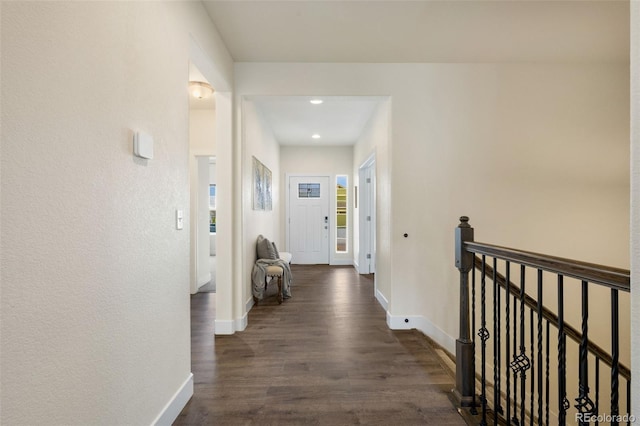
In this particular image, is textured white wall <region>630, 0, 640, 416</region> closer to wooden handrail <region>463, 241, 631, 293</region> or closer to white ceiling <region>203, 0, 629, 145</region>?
wooden handrail <region>463, 241, 631, 293</region>

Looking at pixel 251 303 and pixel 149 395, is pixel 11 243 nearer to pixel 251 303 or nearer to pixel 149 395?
pixel 149 395

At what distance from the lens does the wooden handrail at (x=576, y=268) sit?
2.97 ft

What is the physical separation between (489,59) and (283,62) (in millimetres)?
2041

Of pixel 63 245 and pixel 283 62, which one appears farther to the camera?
pixel 283 62

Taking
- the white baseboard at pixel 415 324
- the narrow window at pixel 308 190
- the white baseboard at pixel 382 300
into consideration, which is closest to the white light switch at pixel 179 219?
the white baseboard at pixel 415 324

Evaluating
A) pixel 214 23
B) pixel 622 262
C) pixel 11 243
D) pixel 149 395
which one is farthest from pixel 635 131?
pixel 622 262

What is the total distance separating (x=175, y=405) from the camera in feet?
5.74

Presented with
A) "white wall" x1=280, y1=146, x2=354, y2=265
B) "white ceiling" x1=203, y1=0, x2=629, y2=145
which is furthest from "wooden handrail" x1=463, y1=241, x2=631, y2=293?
"white wall" x1=280, y1=146, x2=354, y2=265

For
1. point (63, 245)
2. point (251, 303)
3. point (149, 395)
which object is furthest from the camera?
point (251, 303)

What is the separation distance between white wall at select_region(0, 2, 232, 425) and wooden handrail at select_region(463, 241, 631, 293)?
174 cm

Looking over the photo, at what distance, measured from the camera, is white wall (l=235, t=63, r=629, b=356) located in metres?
3.05

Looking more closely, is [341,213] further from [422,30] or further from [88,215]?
[88,215]

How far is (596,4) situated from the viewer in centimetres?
219

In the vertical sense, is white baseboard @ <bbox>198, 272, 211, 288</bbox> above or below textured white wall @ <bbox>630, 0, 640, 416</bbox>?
below
